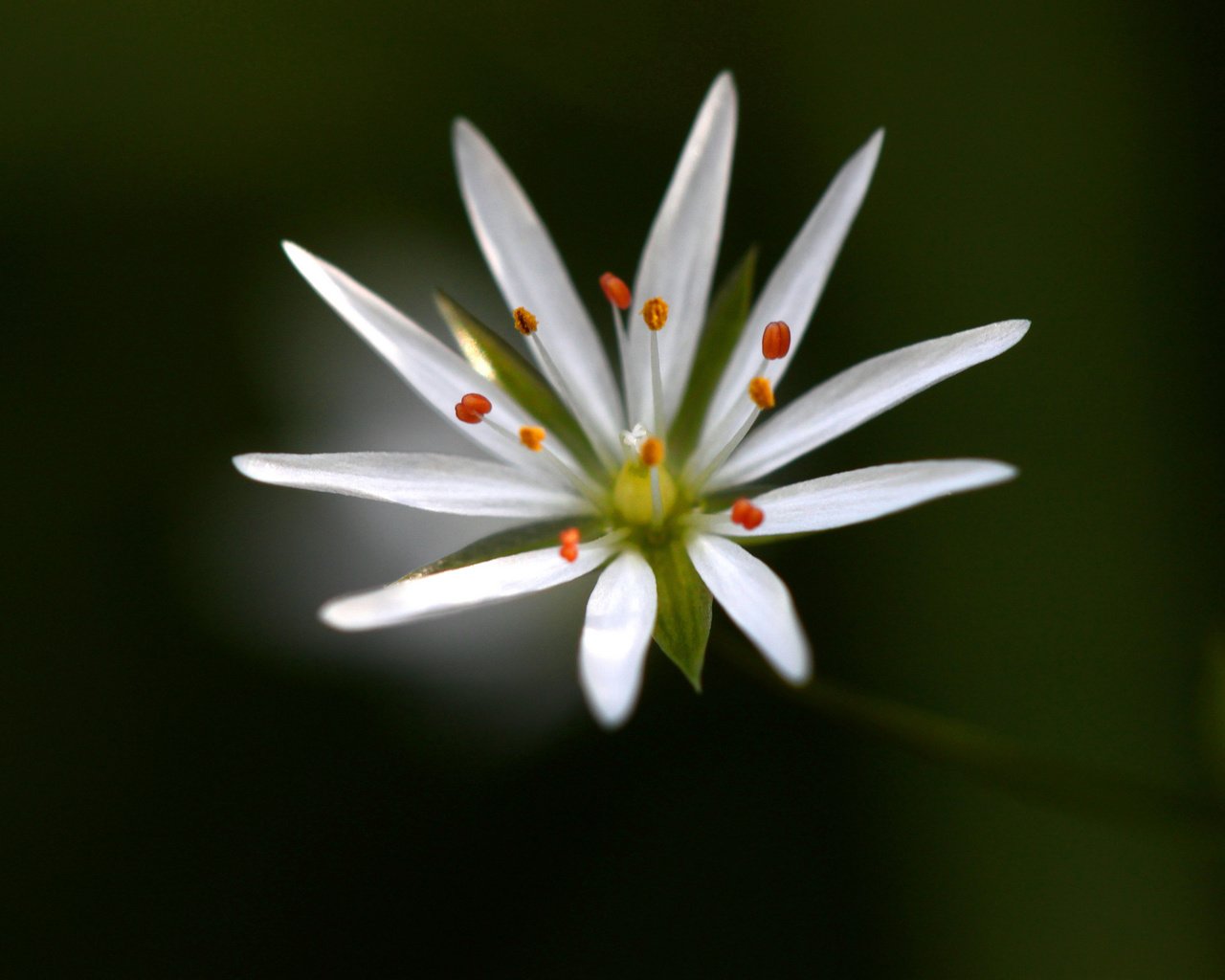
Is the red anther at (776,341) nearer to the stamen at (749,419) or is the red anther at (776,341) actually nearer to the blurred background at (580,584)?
the stamen at (749,419)

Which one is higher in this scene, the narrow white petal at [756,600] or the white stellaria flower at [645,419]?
the white stellaria flower at [645,419]

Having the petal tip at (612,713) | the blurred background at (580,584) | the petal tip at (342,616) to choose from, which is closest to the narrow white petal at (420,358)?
the petal tip at (342,616)

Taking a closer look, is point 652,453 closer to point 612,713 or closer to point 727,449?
point 727,449

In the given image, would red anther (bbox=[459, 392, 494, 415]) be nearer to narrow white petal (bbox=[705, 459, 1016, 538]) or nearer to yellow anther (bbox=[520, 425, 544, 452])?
yellow anther (bbox=[520, 425, 544, 452])

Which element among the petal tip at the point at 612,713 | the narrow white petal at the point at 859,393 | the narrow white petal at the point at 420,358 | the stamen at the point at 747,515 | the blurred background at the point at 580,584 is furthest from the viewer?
the blurred background at the point at 580,584

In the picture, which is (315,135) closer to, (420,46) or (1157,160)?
(420,46)

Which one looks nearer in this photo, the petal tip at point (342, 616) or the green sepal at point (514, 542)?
the petal tip at point (342, 616)

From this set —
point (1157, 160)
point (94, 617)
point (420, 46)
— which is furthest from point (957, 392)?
point (94, 617)
